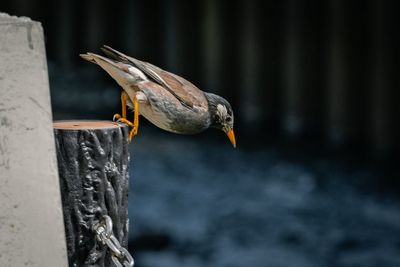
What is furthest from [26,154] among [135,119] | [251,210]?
[251,210]

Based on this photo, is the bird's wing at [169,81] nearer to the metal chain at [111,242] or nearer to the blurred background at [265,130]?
the metal chain at [111,242]

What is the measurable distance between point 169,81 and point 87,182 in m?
0.78

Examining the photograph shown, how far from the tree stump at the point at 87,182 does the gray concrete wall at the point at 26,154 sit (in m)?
0.18

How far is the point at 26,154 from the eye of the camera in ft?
6.43

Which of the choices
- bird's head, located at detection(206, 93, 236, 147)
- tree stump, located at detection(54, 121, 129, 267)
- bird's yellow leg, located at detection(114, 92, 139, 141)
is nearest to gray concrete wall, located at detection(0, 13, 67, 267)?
tree stump, located at detection(54, 121, 129, 267)

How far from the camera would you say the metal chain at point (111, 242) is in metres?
2.16

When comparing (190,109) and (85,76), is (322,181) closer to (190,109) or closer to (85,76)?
(85,76)

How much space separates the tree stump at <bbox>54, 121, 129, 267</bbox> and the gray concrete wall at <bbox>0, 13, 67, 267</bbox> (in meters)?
0.18

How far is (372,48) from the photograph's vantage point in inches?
292

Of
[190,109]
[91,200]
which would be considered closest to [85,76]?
[190,109]

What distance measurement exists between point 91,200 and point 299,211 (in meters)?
4.62

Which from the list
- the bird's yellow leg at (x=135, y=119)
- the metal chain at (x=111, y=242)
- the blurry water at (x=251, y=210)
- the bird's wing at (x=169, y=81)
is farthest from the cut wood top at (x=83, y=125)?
the blurry water at (x=251, y=210)

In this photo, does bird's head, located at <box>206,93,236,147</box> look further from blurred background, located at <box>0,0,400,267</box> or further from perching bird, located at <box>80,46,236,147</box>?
blurred background, located at <box>0,0,400,267</box>

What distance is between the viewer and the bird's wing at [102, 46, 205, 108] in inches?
108
